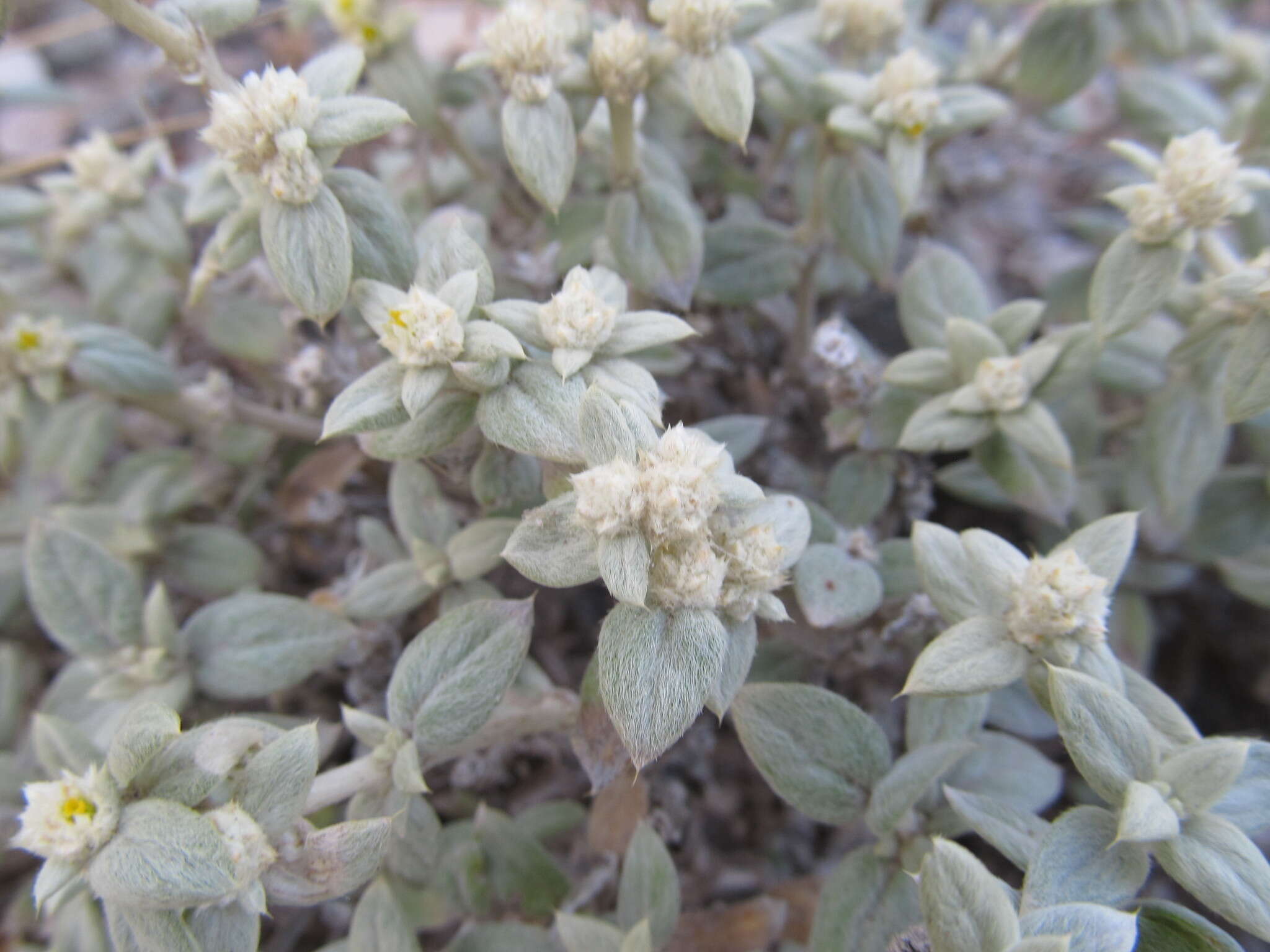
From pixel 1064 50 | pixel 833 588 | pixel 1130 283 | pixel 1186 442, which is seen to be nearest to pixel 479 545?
pixel 833 588

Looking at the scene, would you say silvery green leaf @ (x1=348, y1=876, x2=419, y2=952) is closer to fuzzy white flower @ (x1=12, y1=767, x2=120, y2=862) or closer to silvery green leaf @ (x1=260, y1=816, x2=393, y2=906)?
silvery green leaf @ (x1=260, y1=816, x2=393, y2=906)

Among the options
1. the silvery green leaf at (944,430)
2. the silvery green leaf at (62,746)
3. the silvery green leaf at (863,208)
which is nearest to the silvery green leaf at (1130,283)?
the silvery green leaf at (944,430)

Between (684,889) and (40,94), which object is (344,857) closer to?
(684,889)

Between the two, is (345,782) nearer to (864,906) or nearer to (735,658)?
(735,658)

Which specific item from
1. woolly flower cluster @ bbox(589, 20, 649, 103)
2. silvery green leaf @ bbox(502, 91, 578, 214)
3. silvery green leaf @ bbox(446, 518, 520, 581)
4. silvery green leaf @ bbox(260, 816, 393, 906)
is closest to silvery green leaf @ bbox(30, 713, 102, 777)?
silvery green leaf @ bbox(260, 816, 393, 906)

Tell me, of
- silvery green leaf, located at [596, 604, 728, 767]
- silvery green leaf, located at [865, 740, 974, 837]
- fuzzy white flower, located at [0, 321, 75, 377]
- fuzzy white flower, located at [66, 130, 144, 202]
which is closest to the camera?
silvery green leaf, located at [596, 604, 728, 767]

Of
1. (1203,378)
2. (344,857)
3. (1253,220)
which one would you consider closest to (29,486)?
(344,857)
